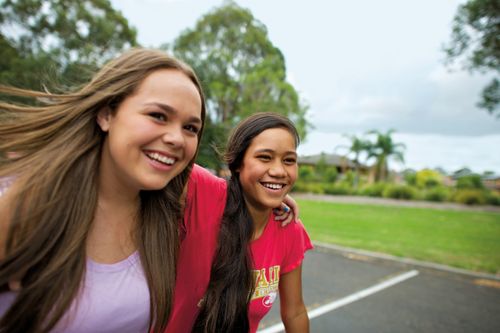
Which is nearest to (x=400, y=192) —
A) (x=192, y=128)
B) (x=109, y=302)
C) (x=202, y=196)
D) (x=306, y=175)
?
(x=306, y=175)

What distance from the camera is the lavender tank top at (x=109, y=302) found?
1249 mm

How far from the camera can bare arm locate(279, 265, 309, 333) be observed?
1995 mm

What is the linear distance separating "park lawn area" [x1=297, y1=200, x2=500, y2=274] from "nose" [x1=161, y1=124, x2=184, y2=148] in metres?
6.70

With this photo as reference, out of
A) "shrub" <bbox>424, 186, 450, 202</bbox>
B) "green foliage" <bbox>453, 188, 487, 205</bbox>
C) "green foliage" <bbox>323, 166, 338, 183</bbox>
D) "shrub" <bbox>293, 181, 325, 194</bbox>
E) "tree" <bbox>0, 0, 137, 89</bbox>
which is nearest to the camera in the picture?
"tree" <bbox>0, 0, 137, 89</bbox>

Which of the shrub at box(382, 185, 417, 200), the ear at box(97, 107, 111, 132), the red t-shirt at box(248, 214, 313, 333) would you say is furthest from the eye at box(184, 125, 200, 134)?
the shrub at box(382, 185, 417, 200)

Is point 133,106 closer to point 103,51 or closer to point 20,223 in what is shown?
point 20,223

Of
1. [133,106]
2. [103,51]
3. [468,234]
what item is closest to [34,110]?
[133,106]

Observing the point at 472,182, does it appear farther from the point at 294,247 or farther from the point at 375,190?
the point at 294,247

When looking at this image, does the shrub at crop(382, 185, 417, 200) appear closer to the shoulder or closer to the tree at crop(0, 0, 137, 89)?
the tree at crop(0, 0, 137, 89)

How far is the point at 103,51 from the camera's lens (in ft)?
48.6

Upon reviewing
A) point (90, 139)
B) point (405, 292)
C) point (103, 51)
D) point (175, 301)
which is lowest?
point (405, 292)

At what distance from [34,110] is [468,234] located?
1127 centimetres

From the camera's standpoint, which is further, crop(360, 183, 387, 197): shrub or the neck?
crop(360, 183, 387, 197): shrub

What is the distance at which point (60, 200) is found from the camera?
1.31 m
